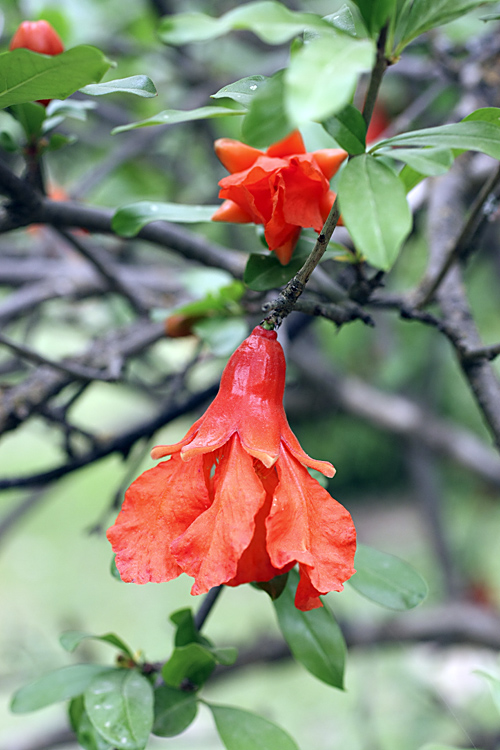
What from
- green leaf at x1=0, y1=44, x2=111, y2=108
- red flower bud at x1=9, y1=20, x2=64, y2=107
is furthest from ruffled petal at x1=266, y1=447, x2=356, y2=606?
red flower bud at x1=9, y1=20, x2=64, y2=107

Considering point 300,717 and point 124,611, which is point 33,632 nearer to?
point 124,611

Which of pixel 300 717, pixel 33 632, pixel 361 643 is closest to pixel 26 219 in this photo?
pixel 361 643

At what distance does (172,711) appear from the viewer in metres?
0.37

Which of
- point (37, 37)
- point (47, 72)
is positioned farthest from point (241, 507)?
point (37, 37)

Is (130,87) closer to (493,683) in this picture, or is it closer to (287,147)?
(287,147)

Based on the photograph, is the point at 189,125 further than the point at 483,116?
Yes

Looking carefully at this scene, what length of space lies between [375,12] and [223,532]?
23cm

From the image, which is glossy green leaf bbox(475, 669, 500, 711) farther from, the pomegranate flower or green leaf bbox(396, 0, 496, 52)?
green leaf bbox(396, 0, 496, 52)

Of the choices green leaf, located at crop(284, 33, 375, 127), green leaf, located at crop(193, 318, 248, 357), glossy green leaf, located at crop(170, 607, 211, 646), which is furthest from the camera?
green leaf, located at crop(193, 318, 248, 357)

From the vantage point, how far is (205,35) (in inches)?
8.8

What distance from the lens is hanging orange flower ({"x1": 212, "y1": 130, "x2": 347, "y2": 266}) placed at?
313 millimetres

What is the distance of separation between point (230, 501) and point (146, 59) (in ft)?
5.04

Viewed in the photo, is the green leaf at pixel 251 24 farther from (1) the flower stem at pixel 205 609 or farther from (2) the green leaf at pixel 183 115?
(1) the flower stem at pixel 205 609

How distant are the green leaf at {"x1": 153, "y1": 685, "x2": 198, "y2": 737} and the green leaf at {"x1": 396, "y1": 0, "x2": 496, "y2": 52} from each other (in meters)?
0.38
